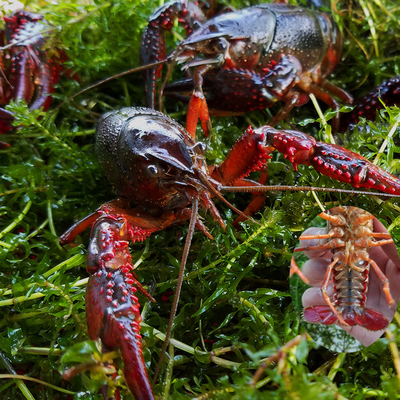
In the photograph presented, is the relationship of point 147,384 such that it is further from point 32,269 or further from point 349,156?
point 349,156

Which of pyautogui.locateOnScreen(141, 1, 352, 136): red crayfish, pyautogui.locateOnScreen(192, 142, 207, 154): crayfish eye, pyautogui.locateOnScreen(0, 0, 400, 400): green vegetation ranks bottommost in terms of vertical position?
pyautogui.locateOnScreen(0, 0, 400, 400): green vegetation

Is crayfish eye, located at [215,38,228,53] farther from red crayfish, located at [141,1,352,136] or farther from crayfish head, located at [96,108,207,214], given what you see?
crayfish head, located at [96,108,207,214]

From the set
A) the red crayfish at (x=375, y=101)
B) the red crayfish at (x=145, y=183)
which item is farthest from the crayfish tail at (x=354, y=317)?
the red crayfish at (x=375, y=101)

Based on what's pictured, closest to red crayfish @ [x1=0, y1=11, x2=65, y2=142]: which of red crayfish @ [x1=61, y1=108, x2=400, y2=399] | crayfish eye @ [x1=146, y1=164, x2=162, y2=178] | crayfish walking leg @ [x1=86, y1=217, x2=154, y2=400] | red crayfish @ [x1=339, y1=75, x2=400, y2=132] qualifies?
red crayfish @ [x1=61, y1=108, x2=400, y2=399]

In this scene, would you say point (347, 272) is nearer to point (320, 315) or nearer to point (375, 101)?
point (320, 315)

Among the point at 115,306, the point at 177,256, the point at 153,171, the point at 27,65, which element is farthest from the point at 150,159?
the point at 27,65
